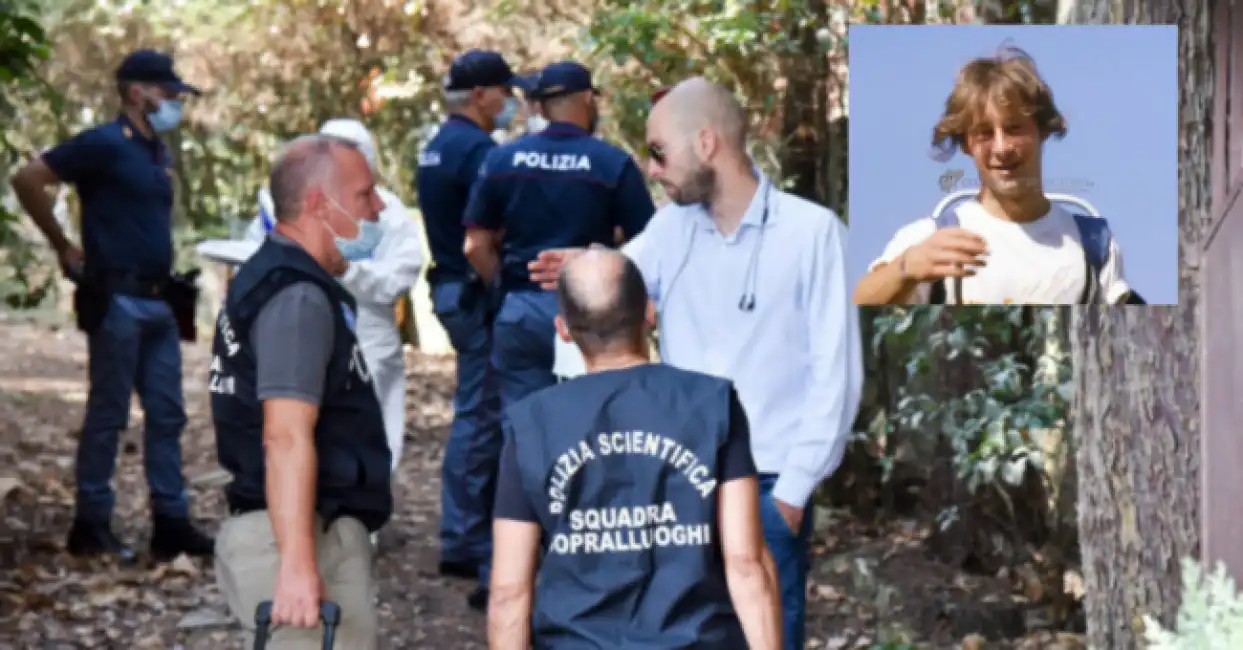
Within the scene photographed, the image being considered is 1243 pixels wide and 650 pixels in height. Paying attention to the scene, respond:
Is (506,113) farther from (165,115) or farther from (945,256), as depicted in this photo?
(945,256)

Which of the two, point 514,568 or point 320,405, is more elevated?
point 320,405

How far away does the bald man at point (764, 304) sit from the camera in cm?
530

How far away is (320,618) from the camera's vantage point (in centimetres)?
467

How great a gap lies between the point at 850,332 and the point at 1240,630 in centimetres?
185

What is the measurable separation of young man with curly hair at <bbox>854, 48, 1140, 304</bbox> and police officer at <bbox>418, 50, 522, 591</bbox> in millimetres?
3654

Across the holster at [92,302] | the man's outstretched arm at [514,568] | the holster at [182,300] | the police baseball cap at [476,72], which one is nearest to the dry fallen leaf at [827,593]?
the police baseball cap at [476,72]

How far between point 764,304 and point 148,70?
199 inches

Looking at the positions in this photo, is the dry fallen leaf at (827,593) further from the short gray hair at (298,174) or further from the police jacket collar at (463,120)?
the short gray hair at (298,174)

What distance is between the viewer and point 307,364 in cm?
465

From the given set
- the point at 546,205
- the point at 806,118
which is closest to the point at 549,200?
the point at 546,205

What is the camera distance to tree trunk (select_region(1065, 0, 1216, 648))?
5543 millimetres

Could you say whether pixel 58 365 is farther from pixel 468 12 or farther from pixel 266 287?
pixel 266 287

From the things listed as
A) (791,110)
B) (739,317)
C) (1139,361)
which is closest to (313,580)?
(739,317)

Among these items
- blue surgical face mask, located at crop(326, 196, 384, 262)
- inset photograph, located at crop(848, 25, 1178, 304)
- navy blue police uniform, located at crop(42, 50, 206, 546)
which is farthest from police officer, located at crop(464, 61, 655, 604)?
blue surgical face mask, located at crop(326, 196, 384, 262)
